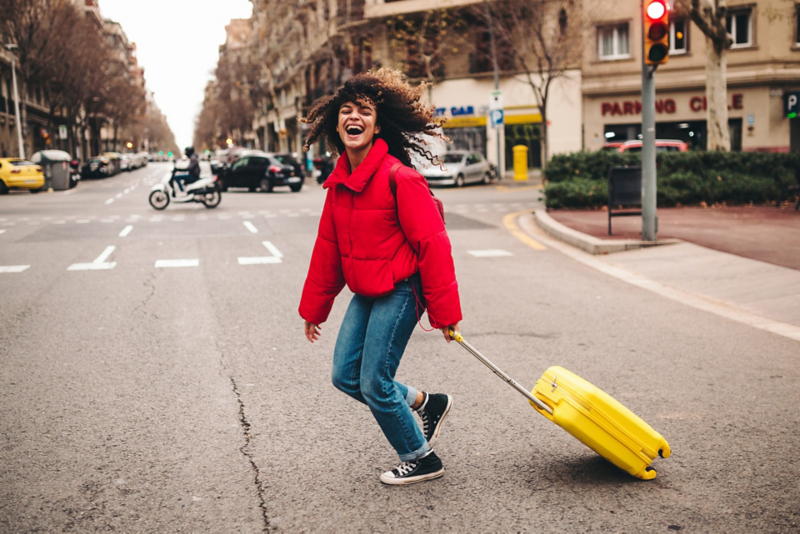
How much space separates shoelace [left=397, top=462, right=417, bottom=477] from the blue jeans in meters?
0.03

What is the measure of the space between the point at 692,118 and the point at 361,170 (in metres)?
35.5

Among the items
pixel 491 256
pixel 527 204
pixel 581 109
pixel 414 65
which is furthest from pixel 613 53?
pixel 491 256

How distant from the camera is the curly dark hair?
3344 millimetres

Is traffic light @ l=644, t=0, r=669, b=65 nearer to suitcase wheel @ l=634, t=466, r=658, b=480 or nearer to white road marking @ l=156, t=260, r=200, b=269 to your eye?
white road marking @ l=156, t=260, r=200, b=269

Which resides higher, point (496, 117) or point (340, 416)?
point (496, 117)

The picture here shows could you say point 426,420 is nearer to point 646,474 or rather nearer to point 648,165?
point 646,474

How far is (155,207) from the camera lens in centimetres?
2081

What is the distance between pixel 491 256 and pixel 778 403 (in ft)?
22.9

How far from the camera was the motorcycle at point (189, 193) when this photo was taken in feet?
67.7

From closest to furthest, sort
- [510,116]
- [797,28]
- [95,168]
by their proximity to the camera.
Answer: [797,28]
[510,116]
[95,168]

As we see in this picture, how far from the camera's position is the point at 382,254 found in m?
3.25

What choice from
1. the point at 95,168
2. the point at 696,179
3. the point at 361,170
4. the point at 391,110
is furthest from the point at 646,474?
the point at 95,168

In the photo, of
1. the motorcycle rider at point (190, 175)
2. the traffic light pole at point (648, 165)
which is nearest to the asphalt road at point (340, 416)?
the traffic light pole at point (648, 165)

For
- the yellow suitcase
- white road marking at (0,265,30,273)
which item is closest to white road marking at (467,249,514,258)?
white road marking at (0,265,30,273)
